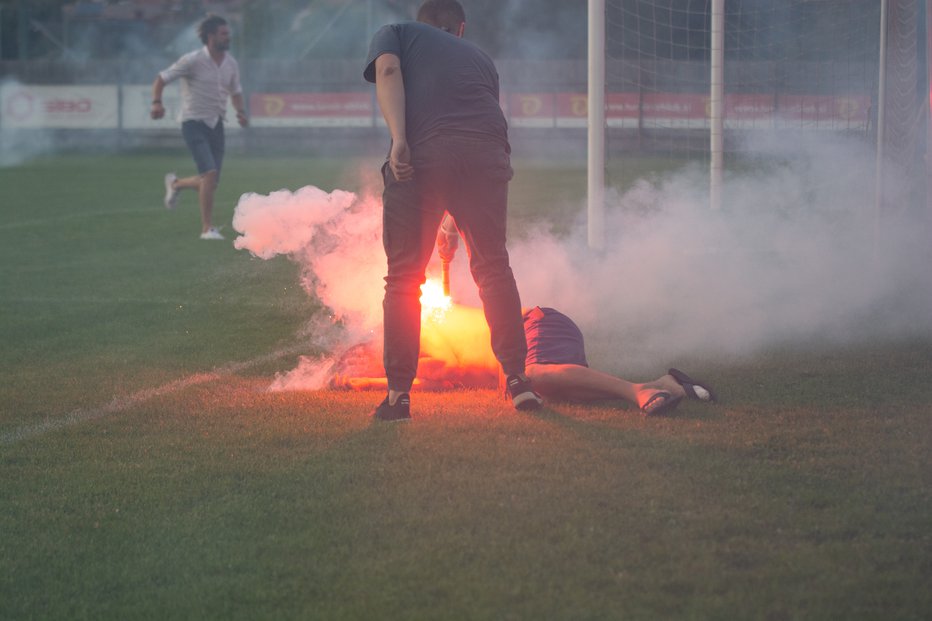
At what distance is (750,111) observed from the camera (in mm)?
15555

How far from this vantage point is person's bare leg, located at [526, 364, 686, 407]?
15.5 ft

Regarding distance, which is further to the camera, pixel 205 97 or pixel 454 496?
pixel 205 97

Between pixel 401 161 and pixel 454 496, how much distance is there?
1544mm

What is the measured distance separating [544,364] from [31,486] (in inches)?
82.2

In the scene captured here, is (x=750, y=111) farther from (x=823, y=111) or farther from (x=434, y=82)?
(x=434, y=82)

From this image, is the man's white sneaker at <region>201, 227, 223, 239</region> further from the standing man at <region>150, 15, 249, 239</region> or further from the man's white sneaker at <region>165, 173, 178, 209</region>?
the man's white sneaker at <region>165, 173, 178, 209</region>

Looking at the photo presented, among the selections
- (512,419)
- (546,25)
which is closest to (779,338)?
(512,419)

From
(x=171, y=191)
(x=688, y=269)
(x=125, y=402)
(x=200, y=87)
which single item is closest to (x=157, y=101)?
(x=200, y=87)

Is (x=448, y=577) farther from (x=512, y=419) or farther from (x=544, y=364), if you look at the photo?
(x=544, y=364)

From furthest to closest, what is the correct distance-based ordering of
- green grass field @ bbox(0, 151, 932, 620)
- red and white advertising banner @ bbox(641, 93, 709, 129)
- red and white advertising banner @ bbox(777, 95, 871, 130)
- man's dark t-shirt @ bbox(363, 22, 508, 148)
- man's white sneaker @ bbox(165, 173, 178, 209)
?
red and white advertising banner @ bbox(641, 93, 709, 129) < man's white sneaker @ bbox(165, 173, 178, 209) < red and white advertising banner @ bbox(777, 95, 871, 130) < man's dark t-shirt @ bbox(363, 22, 508, 148) < green grass field @ bbox(0, 151, 932, 620)

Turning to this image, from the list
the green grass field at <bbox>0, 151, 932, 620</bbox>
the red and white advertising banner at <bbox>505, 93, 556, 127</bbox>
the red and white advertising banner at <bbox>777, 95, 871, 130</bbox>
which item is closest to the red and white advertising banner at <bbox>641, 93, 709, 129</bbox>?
the red and white advertising banner at <bbox>777, 95, 871, 130</bbox>

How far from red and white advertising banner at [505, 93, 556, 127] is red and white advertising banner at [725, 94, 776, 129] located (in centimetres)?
1514

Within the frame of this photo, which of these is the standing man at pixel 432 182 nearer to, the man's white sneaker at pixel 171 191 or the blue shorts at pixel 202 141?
the blue shorts at pixel 202 141

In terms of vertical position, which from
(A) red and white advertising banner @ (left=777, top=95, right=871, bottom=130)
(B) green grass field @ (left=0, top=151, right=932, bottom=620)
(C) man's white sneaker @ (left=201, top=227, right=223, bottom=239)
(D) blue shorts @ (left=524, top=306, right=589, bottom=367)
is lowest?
(B) green grass field @ (left=0, top=151, right=932, bottom=620)
